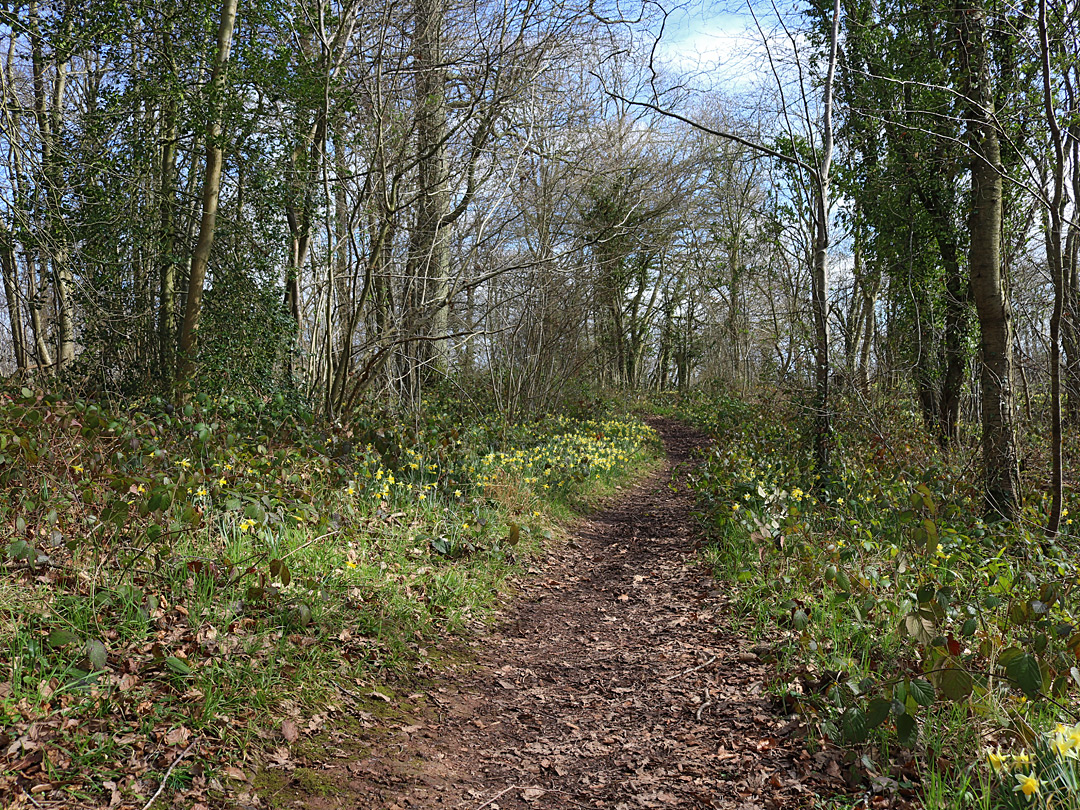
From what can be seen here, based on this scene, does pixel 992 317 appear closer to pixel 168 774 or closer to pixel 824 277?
pixel 824 277

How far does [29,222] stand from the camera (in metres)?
5.90

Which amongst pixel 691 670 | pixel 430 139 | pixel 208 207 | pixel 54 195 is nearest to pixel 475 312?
pixel 430 139

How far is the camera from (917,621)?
263cm

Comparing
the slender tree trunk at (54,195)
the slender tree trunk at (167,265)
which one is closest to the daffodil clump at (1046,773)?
the slender tree trunk at (54,195)

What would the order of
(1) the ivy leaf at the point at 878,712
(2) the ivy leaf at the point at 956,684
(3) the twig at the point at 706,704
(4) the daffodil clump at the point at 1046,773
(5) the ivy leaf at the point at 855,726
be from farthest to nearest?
(3) the twig at the point at 706,704 → (5) the ivy leaf at the point at 855,726 → (1) the ivy leaf at the point at 878,712 → (2) the ivy leaf at the point at 956,684 → (4) the daffodil clump at the point at 1046,773

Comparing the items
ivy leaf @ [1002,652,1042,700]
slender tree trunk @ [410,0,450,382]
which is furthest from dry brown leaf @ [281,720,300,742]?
slender tree trunk @ [410,0,450,382]

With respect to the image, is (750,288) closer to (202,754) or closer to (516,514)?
(516,514)

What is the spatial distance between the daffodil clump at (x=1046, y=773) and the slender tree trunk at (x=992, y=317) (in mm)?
3818

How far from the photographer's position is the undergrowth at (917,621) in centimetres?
234

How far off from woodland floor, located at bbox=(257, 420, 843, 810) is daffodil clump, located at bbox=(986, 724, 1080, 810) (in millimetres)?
617

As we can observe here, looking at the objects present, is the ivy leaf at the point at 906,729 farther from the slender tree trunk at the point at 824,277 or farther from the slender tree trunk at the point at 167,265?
the slender tree trunk at the point at 167,265

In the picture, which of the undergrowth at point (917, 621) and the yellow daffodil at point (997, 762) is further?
the undergrowth at point (917, 621)

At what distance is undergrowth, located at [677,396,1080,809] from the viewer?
2.34 meters

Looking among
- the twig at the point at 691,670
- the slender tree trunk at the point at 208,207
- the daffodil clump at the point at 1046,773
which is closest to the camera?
the daffodil clump at the point at 1046,773
